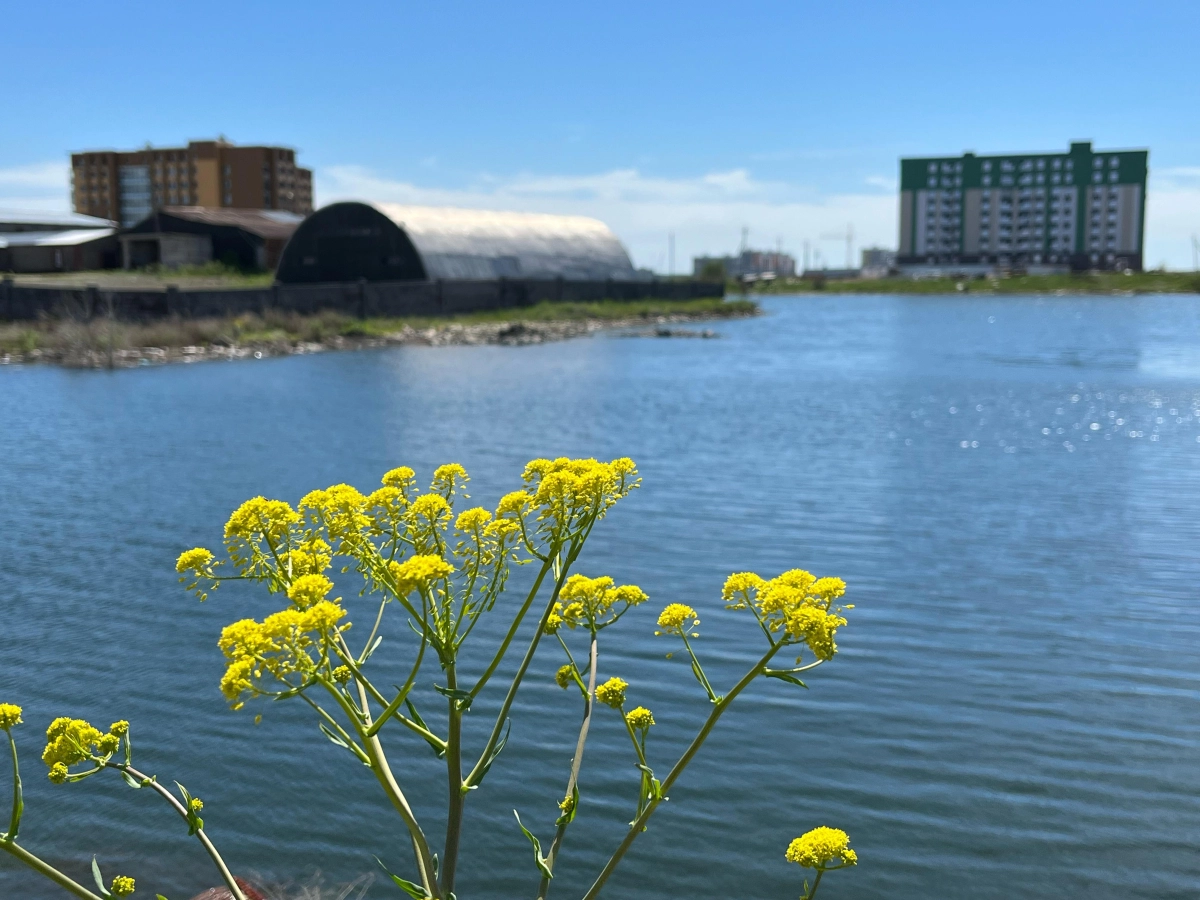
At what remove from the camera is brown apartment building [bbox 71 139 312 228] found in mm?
121062

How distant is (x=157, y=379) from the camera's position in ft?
104

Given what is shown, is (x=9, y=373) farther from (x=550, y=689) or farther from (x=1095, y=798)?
(x=1095, y=798)

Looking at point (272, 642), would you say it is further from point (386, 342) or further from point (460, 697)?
point (386, 342)

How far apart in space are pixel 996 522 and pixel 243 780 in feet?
30.0

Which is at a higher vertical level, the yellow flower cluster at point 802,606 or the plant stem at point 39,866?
the yellow flower cluster at point 802,606

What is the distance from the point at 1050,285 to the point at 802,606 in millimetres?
132348

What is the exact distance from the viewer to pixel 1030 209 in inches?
5802

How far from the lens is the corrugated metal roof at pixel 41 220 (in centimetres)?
7012

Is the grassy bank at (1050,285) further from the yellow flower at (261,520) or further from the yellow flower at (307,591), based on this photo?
the yellow flower at (307,591)

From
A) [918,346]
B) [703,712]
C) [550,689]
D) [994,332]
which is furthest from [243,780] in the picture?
[994,332]

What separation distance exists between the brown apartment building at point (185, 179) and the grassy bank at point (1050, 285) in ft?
163

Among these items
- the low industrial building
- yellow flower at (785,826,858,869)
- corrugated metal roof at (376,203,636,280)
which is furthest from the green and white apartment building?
yellow flower at (785,826,858,869)

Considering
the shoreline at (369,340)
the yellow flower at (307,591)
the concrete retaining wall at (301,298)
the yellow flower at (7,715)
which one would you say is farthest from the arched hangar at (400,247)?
the yellow flower at (307,591)

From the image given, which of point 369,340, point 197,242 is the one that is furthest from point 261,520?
point 197,242
